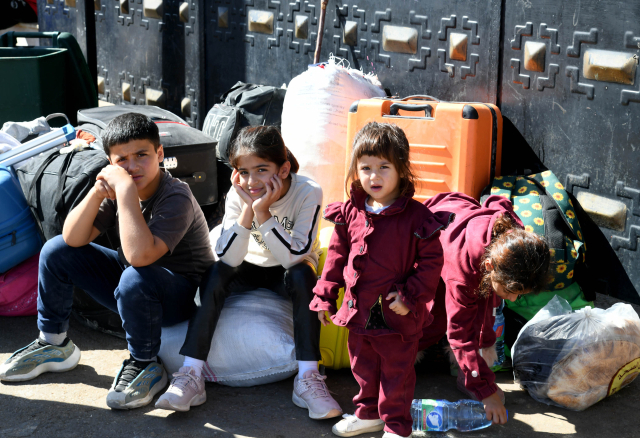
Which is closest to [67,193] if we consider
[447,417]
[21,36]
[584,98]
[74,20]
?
[447,417]

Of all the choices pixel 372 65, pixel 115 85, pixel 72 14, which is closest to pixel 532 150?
pixel 372 65

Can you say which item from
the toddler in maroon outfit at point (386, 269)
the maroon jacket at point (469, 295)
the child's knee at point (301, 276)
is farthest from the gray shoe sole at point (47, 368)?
the maroon jacket at point (469, 295)

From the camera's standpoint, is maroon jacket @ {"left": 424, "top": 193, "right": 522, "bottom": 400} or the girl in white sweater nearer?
maroon jacket @ {"left": 424, "top": 193, "right": 522, "bottom": 400}

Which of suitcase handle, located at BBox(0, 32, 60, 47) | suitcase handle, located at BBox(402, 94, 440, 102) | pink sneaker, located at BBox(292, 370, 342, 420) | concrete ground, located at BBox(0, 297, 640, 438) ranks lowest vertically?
concrete ground, located at BBox(0, 297, 640, 438)

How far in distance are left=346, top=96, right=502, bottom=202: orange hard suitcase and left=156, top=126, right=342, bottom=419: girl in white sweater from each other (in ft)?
2.73

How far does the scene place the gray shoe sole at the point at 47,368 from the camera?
290 cm

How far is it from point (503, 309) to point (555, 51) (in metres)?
1.27

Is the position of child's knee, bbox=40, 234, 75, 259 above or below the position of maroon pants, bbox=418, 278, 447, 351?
above

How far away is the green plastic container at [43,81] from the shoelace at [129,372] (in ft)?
9.49

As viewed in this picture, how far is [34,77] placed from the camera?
16.3 feet

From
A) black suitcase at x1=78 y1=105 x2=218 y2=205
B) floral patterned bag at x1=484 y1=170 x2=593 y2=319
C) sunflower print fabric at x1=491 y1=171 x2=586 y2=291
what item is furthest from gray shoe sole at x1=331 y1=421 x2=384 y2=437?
black suitcase at x1=78 y1=105 x2=218 y2=205

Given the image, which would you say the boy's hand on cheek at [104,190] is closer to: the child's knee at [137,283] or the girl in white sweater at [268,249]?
the child's knee at [137,283]

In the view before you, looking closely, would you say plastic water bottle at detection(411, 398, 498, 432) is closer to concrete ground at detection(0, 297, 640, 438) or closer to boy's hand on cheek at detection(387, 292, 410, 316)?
concrete ground at detection(0, 297, 640, 438)

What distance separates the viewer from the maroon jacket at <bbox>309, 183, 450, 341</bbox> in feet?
7.79
